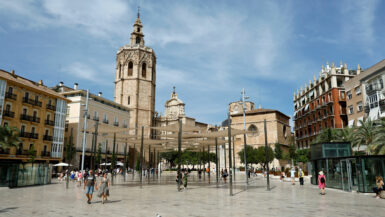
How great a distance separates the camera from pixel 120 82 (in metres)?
69.0

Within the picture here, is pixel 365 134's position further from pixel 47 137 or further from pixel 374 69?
pixel 47 137

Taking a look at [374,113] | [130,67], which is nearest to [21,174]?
[374,113]

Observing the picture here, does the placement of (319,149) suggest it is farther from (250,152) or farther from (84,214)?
(250,152)

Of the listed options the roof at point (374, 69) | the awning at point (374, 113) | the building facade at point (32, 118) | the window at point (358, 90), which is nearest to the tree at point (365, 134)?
the awning at point (374, 113)

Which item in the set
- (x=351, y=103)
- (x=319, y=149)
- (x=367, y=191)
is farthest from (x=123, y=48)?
(x=367, y=191)

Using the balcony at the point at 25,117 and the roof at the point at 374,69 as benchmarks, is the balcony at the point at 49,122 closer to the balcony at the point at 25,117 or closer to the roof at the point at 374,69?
the balcony at the point at 25,117

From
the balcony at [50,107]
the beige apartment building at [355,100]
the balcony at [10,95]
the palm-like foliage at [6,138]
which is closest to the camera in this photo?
the palm-like foliage at [6,138]

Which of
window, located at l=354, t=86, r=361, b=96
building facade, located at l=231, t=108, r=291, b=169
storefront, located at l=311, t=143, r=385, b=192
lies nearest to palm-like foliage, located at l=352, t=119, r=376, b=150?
storefront, located at l=311, t=143, r=385, b=192

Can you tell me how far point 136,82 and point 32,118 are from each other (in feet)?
106

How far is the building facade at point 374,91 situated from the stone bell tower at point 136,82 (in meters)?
46.0

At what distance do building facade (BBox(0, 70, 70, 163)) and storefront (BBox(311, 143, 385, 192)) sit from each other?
31.0 m

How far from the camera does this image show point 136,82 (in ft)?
222

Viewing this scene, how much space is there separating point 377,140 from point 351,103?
69.2ft

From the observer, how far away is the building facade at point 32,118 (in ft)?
113
